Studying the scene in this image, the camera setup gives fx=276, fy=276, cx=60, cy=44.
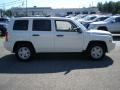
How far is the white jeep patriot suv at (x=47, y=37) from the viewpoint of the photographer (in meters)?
11.5

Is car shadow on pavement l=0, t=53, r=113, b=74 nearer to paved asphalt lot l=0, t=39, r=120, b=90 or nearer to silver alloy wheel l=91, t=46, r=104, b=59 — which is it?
paved asphalt lot l=0, t=39, r=120, b=90

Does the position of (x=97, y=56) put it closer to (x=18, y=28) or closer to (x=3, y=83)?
(x=18, y=28)

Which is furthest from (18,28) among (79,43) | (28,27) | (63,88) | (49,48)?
(63,88)

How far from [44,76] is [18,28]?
3.32m

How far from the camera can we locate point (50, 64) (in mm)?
11086

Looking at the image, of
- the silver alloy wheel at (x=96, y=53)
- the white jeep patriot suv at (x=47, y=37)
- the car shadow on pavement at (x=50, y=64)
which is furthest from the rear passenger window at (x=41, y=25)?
the silver alloy wheel at (x=96, y=53)

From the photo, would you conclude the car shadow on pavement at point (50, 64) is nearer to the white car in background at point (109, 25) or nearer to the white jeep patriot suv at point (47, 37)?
the white jeep patriot suv at point (47, 37)

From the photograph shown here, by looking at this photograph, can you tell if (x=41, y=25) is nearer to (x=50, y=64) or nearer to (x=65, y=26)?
(x=65, y=26)

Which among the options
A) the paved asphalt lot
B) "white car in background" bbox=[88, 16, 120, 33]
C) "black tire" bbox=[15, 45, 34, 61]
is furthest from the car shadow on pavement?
"white car in background" bbox=[88, 16, 120, 33]

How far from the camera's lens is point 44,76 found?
29.6 feet

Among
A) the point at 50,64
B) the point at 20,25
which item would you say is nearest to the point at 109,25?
the point at 20,25

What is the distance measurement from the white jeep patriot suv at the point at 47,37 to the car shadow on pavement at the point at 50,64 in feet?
1.57

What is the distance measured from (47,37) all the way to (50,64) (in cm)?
116

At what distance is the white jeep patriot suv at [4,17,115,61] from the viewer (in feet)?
37.7
